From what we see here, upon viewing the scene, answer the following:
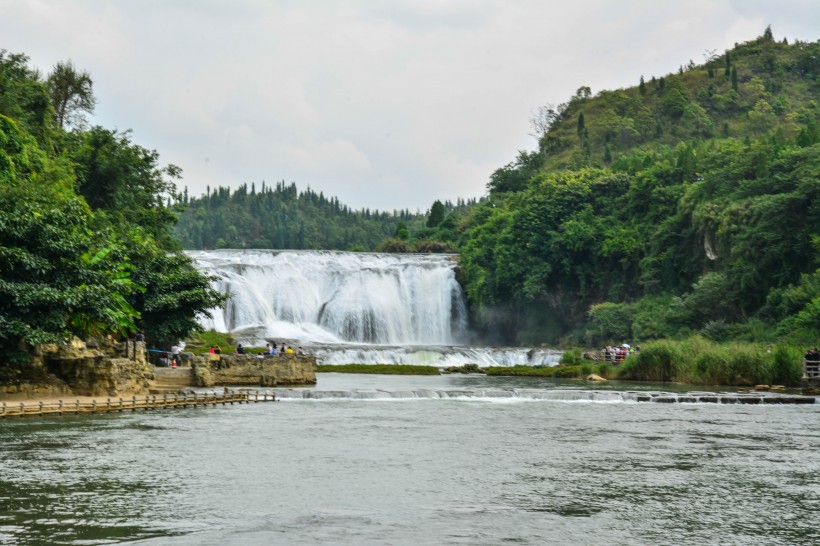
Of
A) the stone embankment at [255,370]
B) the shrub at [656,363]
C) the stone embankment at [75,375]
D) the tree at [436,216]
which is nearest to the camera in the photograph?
the stone embankment at [75,375]

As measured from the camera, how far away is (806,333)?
44.6m

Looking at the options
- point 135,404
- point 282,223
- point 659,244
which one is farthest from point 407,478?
point 282,223

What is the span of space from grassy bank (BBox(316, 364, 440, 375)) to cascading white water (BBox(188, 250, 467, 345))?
928 cm

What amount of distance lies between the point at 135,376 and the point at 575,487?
682 inches

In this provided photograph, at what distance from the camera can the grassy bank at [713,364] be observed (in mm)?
39188

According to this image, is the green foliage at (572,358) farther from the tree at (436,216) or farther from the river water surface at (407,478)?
the tree at (436,216)

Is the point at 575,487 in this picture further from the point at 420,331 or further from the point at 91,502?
the point at 420,331

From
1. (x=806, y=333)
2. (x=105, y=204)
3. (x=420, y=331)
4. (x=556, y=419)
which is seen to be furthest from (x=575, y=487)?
(x=420, y=331)

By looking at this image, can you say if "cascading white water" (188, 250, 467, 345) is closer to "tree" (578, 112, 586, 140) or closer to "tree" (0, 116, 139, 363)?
"tree" (0, 116, 139, 363)

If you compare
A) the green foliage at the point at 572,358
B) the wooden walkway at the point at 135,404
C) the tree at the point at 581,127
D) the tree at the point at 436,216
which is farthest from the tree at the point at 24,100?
the tree at the point at 581,127

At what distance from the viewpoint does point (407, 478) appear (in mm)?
17375

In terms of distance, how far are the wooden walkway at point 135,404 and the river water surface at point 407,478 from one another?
544mm

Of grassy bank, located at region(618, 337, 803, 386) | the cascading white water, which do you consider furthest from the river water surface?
the cascading white water

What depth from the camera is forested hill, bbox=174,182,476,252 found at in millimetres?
146875
